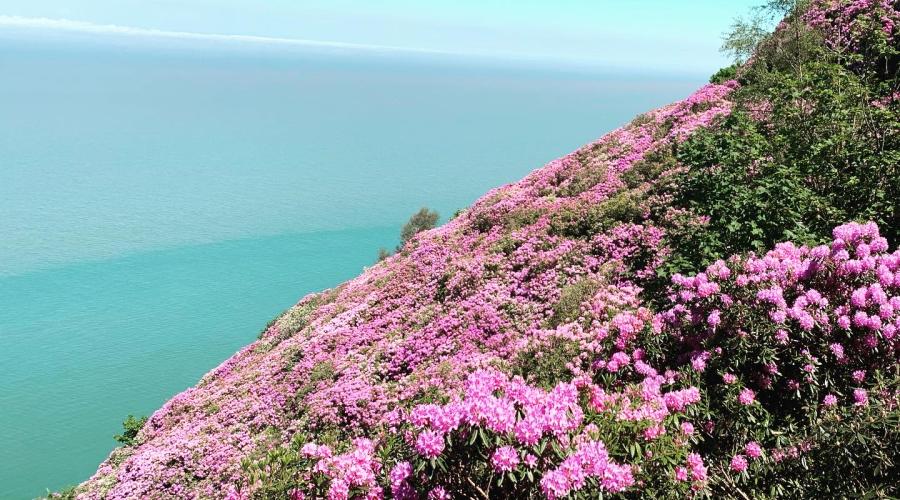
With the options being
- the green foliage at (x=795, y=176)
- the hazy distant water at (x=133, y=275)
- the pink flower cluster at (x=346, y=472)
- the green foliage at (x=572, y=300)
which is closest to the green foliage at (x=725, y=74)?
the green foliage at (x=795, y=176)

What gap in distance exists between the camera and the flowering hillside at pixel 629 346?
5727 mm

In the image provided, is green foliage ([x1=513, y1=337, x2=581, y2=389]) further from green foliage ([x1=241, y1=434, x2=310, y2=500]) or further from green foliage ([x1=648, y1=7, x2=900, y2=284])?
green foliage ([x1=241, y1=434, x2=310, y2=500])

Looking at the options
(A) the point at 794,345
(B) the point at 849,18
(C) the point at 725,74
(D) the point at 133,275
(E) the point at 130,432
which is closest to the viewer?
(A) the point at 794,345

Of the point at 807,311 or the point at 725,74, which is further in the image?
the point at 725,74

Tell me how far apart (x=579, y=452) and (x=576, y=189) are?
1510 cm

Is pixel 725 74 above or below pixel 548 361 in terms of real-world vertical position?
above

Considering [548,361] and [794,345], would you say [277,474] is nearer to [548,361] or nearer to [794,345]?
[548,361]

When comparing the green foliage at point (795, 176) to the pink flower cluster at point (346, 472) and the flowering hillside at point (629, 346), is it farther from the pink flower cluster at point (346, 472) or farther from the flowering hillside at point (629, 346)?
the pink flower cluster at point (346, 472)

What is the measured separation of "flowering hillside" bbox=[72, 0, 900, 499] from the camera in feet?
18.8

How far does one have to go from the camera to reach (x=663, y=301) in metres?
10.5

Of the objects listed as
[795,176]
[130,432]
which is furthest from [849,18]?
[130,432]

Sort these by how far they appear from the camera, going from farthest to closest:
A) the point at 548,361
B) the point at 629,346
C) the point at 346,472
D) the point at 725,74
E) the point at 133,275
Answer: the point at 133,275 < the point at 725,74 < the point at 548,361 < the point at 629,346 < the point at 346,472

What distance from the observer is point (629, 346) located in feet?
28.2

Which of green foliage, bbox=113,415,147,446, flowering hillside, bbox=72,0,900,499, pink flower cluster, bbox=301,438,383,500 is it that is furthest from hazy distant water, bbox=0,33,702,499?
pink flower cluster, bbox=301,438,383,500
